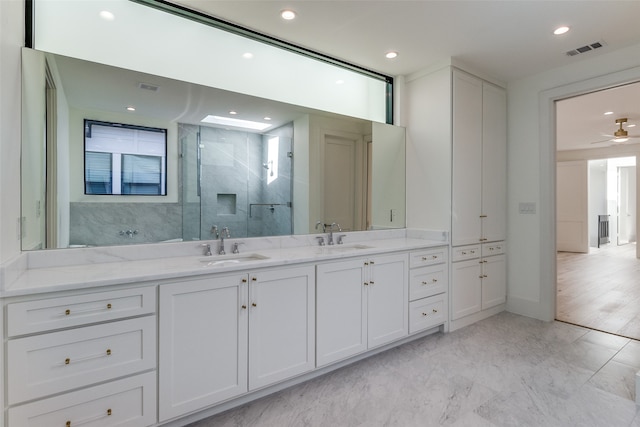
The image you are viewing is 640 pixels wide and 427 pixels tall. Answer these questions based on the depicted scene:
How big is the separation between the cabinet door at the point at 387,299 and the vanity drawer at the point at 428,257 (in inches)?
3.7

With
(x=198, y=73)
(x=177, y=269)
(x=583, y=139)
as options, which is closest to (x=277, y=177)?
(x=198, y=73)

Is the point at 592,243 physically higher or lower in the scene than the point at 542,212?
lower

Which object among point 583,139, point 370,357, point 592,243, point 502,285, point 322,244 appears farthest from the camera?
point 592,243

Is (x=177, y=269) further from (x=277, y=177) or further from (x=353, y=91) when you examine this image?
(x=353, y=91)

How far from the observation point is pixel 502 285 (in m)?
3.77

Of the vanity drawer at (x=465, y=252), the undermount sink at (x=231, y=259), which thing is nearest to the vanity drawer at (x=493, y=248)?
the vanity drawer at (x=465, y=252)

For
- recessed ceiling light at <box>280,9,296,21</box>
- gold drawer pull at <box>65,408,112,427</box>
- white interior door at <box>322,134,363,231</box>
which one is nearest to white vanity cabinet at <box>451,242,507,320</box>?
white interior door at <box>322,134,363,231</box>

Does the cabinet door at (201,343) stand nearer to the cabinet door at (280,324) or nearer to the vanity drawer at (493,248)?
the cabinet door at (280,324)

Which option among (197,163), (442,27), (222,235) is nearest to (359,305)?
(222,235)

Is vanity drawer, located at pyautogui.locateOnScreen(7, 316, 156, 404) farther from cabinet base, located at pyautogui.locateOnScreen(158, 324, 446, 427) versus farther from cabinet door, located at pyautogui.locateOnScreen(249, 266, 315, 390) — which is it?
cabinet door, located at pyautogui.locateOnScreen(249, 266, 315, 390)

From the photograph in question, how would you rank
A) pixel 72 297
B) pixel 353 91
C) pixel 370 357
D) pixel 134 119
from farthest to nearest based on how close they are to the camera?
pixel 353 91
pixel 370 357
pixel 134 119
pixel 72 297

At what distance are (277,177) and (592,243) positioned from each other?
35.0ft

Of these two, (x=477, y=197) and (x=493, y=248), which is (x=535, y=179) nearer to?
(x=477, y=197)

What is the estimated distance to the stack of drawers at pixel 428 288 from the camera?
292cm
